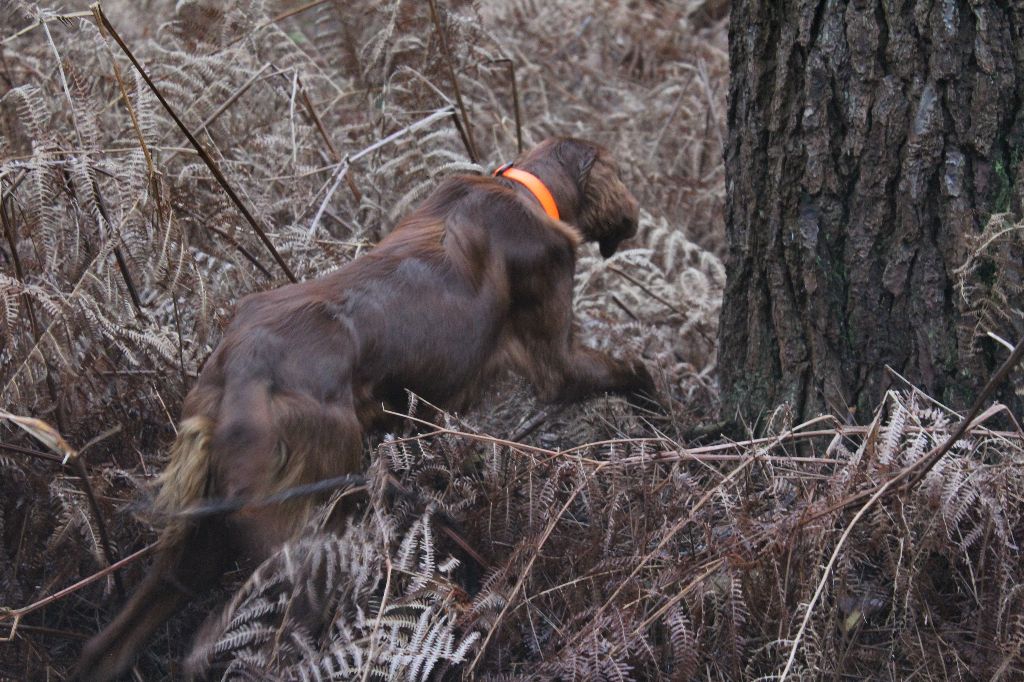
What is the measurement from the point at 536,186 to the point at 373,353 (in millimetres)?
1066

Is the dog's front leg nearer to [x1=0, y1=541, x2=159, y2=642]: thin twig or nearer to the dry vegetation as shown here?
the dry vegetation

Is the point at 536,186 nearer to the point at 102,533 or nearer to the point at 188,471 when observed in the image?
the point at 188,471

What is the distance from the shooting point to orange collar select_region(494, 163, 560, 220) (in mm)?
3461

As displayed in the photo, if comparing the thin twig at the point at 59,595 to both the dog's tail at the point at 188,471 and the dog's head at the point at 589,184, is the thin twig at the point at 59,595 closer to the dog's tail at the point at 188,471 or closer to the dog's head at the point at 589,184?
the dog's tail at the point at 188,471

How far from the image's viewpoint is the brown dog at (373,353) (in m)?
2.41

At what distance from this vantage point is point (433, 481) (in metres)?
2.98

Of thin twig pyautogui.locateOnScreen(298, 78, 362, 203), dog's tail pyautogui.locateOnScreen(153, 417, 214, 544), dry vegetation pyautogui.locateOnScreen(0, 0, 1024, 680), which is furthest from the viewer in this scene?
thin twig pyautogui.locateOnScreen(298, 78, 362, 203)

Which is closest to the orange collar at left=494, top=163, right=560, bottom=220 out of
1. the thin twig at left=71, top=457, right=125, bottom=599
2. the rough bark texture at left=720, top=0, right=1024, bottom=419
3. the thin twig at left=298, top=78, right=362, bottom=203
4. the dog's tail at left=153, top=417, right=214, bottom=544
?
the rough bark texture at left=720, top=0, right=1024, bottom=419

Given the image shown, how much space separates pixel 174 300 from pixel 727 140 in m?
1.80

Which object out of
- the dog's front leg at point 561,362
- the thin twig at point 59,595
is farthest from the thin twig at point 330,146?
the thin twig at point 59,595

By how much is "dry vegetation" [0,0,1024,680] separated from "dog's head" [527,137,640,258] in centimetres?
43

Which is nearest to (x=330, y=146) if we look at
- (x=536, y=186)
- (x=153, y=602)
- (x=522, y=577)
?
(x=536, y=186)

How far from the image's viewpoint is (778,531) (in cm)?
232

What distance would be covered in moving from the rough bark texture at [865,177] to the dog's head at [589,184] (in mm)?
620
